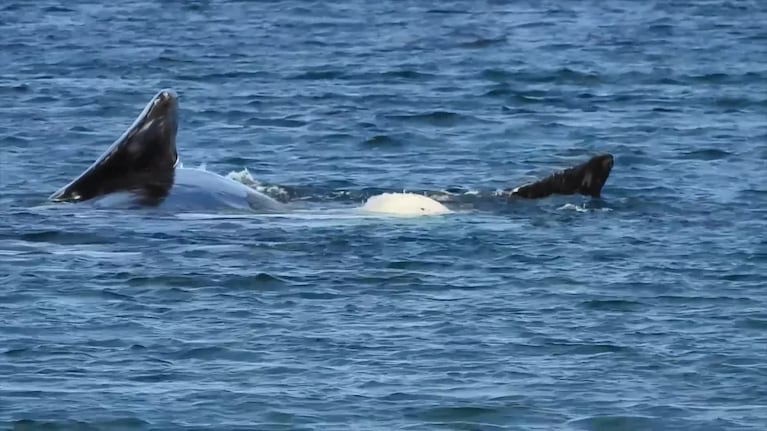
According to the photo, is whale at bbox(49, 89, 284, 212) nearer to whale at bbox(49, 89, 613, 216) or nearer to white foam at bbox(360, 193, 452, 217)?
whale at bbox(49, 89, 613, 216)

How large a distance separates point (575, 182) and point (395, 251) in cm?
375

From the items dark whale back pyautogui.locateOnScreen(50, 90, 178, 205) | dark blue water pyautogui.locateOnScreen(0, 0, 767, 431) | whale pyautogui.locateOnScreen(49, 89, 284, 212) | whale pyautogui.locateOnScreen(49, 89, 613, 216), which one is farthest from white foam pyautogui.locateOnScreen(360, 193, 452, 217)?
dark whale back pyautogui.locateOnScreen(50, 90, 178, 205)

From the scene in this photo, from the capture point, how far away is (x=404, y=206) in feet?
68.9

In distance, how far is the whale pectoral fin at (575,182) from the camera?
21.8 metres

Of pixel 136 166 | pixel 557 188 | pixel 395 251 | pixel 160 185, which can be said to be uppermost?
pixel 136 166

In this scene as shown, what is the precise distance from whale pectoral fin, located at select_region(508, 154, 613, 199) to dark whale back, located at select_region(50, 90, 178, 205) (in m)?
3.71

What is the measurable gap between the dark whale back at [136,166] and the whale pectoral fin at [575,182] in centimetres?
371

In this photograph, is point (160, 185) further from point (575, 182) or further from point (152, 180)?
point (575, 182)

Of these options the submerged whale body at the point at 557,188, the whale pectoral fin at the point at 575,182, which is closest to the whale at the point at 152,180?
the submerged whale body at the point at 557,188

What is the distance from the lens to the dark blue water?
14.0 meters

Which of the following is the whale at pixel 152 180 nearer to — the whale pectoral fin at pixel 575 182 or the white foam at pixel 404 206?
the white foam at pixel 404 206

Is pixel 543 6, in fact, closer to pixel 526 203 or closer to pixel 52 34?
pixel 52 34

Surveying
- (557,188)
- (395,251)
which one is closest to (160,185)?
(395,251)

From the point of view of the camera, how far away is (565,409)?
13.7 m
